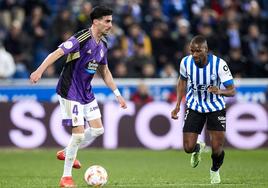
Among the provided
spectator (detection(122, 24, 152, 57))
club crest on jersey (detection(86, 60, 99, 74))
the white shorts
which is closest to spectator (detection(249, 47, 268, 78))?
spectator (detection(122, 24, 152, 57))

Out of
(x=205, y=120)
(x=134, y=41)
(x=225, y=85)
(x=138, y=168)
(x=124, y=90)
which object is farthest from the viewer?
(x=134, y=41)

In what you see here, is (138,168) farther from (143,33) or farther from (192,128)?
(143,33)

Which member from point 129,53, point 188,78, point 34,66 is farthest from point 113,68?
point 188,78

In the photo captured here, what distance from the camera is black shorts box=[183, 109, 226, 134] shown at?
37.1 ft

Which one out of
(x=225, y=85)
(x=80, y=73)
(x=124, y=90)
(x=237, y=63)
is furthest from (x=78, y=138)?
(x=237, y=63)

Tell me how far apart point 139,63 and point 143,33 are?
1336 millimetres

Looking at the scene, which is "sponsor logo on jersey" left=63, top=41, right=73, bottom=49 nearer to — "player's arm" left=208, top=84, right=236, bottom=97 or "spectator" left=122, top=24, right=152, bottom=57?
"player's arm" left=208, top=84, right=236, bottom=97

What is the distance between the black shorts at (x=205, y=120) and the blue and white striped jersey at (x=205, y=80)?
0.26ft

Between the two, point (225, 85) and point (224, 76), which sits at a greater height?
point (224, 76)

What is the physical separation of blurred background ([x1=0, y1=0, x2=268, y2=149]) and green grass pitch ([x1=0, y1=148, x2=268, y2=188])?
0.47 m

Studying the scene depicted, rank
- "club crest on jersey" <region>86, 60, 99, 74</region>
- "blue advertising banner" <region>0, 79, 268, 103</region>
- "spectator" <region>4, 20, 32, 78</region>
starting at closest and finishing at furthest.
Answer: "club crest on jersey" <region>86, 60, 99, 74</region>, "blue advertising banner" <region>0, 79, 268, 103</region>, "spectator" <region>4, 20, 32, 78</region>

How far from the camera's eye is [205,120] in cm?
1161

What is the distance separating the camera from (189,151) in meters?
11.6

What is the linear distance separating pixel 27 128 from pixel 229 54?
639 centimetres
